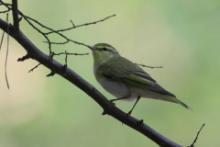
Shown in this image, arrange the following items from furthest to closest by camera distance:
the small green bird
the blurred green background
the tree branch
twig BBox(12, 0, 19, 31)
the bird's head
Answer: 1. the blurred green background
2. the bird's head
3. the small green bird
4. the tree branch
5. twig BBox(12, 0, 19, 31)

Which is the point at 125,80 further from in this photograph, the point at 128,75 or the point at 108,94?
the point at 108,94

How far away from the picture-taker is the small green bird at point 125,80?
3.60m

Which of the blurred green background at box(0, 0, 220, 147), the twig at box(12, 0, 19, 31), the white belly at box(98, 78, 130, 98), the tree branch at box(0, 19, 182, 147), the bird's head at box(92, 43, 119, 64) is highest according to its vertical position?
the twig at box(12, 0, 19, 31)

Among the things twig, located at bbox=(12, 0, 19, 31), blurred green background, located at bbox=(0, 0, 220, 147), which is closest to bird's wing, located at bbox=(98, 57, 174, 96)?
blurred green background, located at bbox=(0, 0, 220, 147)

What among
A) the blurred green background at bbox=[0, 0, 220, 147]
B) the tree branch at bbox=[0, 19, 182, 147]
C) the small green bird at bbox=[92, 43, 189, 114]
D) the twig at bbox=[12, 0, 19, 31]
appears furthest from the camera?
the blurred green background at bbox=[0, 0, 220, 147]

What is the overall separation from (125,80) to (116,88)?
0.32ft

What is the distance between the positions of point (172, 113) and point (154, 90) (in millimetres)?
1879

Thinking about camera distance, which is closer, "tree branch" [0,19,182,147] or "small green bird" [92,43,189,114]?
"tree branch" [0,19,182,147]

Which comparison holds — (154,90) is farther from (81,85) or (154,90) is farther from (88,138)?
(88,138)

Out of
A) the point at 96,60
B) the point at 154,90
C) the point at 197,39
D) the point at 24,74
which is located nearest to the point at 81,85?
the point at 154,90

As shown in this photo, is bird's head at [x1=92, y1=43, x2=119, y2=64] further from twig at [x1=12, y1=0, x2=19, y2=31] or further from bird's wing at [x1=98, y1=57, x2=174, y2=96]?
twig at [x1=12, y1=0, x2=19, y2=31]

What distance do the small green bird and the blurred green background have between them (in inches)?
41.2

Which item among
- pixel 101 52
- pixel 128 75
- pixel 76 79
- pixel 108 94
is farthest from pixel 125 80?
pixel 108 94

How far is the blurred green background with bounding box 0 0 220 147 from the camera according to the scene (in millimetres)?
5148
